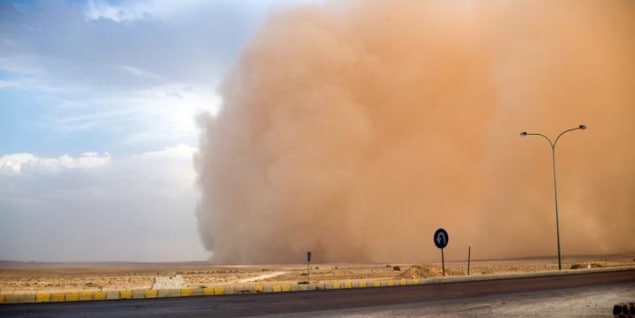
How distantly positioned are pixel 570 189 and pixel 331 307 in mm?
55030

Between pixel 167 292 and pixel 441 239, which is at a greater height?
pixel 441 239

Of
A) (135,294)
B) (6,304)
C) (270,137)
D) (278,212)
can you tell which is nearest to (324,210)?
(278,212)

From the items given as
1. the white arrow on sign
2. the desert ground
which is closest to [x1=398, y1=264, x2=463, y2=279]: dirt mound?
the desert ground

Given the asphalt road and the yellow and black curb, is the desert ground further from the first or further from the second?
the asphalt road

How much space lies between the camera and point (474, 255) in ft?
207

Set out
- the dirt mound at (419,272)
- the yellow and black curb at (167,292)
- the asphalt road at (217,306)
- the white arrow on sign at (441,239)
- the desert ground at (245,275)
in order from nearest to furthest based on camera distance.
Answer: the asphalt road at (217,306) → the yellow and black curb at (167,292) → the white arrow on sign at (441,239) → the desert ground at (245,275) → the dirt mound at (419,272)

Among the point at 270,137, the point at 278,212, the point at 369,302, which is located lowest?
the point at 369,302

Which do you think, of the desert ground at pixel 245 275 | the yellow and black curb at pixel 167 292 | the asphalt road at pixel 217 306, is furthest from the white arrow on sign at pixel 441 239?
the asphalt road at pixel 217 306

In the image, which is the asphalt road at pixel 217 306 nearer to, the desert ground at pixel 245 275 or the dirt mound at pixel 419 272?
the desert ground at pixel 245 275

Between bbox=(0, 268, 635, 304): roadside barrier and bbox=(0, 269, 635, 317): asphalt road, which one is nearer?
bbox=(0, 269, 635, 317): asphalt road

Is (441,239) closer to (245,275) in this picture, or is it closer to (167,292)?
(167,292)

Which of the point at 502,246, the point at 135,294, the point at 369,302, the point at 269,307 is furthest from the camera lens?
the point at 502,246

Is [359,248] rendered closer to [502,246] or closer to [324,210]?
[324,210]

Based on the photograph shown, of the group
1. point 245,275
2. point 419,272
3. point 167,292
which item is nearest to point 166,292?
point 167,292
